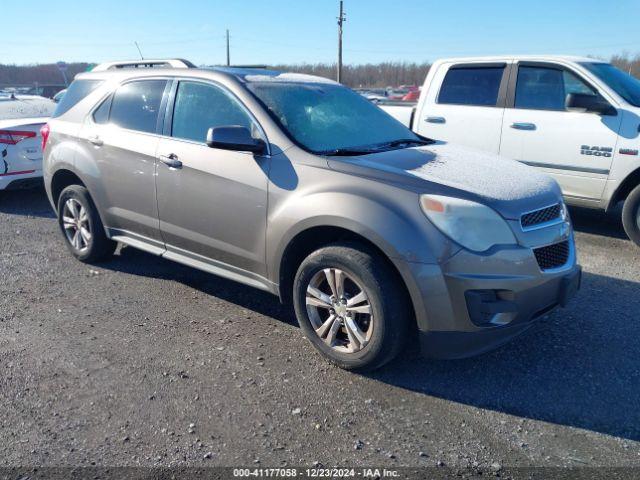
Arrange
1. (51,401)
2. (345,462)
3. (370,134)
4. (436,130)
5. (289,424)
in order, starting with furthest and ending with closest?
(436,130)
(370,134)
(51,401)
(289,424)
(345,462)

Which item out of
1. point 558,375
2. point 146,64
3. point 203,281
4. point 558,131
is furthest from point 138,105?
point 558,131

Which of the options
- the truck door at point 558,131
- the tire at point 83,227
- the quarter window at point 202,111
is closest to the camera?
the quarter window at point 202,111

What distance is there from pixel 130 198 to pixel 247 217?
1.39 meters

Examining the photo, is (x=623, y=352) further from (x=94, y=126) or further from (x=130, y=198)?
(x=94, y=126)

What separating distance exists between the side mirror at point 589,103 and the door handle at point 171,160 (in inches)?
164

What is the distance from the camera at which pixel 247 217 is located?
12.4 ft

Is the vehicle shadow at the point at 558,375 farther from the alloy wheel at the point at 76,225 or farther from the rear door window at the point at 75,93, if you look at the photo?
the rear door window at the point at 75,93

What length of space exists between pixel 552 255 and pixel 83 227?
4203 millimetres

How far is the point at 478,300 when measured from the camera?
3021mm

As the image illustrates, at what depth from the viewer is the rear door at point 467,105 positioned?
667cm

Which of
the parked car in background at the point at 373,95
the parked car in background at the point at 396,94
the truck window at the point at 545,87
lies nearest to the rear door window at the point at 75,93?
the parked car in background at the point at 373,95

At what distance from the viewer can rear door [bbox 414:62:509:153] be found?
667 centimetres

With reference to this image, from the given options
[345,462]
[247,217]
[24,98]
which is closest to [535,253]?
[345,462]

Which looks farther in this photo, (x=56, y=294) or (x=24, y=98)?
(x=24, y=98)
